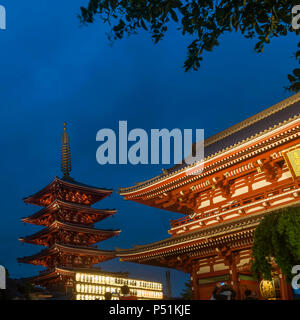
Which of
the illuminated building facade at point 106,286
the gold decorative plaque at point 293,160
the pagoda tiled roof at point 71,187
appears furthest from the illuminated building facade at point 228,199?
the pagoda tiled roof at point 71,187

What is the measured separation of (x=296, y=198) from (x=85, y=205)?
98.2 ft

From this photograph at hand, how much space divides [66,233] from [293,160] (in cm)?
2943

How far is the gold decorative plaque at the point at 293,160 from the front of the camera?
1466 centimetres

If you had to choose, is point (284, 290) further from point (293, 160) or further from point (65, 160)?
point (65, 160)

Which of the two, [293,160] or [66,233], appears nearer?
[293,160]

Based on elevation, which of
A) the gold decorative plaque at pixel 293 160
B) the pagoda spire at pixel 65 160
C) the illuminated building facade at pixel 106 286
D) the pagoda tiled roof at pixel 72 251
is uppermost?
the pagoda spire at pixel 65 160

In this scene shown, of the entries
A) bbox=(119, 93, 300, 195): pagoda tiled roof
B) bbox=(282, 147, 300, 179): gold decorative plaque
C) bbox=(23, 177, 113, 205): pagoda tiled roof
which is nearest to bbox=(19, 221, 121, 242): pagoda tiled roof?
bbox=(23, 177, 113, 205): pagoda tiled roof

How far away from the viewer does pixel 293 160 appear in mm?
14773

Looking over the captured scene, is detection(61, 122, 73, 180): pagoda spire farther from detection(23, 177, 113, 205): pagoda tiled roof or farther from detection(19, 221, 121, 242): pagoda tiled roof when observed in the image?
detection(19, 221, 121, 242): pagoda tiled roof

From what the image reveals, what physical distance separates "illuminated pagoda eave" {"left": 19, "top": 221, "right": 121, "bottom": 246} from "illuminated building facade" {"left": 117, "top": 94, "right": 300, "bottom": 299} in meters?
18.0

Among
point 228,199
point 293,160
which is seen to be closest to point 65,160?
point 228,199

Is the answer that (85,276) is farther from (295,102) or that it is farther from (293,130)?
(295,102)

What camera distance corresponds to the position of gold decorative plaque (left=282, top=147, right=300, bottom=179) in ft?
48.1

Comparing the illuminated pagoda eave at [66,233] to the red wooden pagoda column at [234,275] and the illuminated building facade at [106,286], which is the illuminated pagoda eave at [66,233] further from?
the red wooden pagoda column at [234,275]
